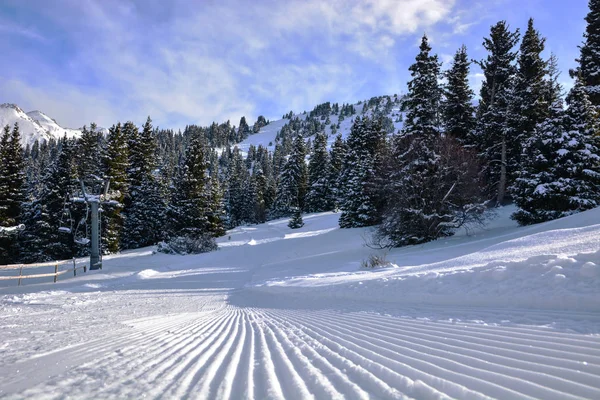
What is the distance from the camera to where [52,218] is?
103 ft

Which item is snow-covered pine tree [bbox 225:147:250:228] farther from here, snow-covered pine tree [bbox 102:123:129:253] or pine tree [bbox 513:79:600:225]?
pine tree [bbox 513:79:600:225]

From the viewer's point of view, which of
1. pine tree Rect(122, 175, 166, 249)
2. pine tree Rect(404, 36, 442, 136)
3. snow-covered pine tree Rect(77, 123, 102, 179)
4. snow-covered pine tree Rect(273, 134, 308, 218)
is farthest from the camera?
snow-covered pine tree Rect(273, 134, 308, 218)

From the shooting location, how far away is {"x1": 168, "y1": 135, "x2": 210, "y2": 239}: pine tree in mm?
34062

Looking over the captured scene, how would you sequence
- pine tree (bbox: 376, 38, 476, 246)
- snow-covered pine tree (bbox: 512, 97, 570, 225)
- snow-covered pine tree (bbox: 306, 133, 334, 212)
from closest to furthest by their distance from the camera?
snow-covered pine tree (bbox: 512, 97, 570, 225) → pine tree (bbox: 376, 38, 476, 246) → snow-covered pine tree (bbox: 306, 133, 334, 212)

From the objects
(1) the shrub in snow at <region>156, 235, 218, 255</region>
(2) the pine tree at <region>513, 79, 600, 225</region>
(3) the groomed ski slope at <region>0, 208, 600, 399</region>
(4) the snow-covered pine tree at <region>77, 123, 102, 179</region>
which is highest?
(4) the snow-covered pine tree at <region>77, 123, 102, 179</region>

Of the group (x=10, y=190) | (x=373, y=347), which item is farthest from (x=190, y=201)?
(x=373, y=347)

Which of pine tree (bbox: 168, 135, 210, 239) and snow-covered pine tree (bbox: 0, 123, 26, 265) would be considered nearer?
snow-covered pine tree (bbox: 0, 123, 26, 265)

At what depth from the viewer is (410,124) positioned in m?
21.8

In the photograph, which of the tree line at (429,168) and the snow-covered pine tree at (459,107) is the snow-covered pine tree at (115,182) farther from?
the snow-covered pine tree at (459,107)

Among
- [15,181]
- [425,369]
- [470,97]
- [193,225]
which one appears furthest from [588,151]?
[15,181]

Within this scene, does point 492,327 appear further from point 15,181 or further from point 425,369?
point 15,181

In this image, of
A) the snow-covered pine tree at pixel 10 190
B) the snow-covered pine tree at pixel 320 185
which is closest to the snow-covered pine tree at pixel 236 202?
the snow-covered pine tree at pixel 320 185

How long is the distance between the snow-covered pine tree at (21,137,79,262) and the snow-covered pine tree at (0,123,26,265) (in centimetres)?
101

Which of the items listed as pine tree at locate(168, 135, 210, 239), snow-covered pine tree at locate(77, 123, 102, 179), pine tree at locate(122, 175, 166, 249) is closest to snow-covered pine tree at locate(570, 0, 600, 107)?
pine tree at locate(168, 135, 210, 239)
